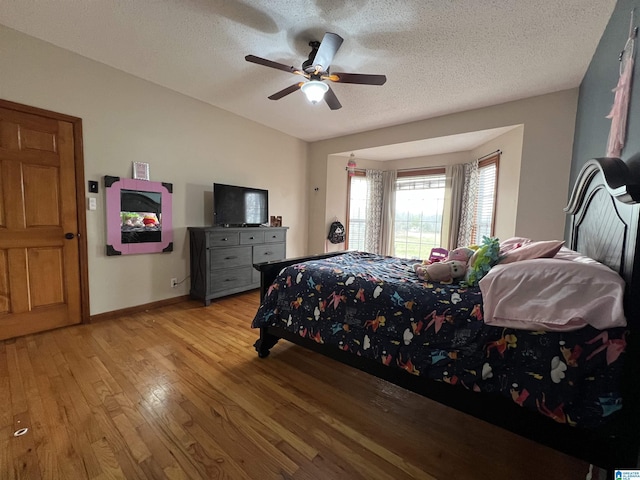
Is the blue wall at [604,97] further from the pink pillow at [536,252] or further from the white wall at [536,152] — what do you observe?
the pink pillow at [536,252]

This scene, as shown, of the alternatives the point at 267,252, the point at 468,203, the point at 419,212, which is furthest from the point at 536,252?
the point at 419,212

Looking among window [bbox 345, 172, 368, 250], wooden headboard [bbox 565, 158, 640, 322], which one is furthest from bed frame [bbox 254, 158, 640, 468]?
window [bbox 345, 172, 368, 250]

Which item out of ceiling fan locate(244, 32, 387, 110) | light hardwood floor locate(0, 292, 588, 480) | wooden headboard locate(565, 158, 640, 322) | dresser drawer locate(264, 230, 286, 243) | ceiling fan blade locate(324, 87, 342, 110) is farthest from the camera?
dresser drawer locate(264, 230, 286, 243)

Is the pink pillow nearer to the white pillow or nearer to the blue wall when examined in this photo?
the white pillow

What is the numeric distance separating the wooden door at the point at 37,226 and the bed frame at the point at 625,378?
2.89 meters

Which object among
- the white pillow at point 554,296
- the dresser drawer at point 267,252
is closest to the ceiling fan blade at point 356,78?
the white pillow at point 554,296

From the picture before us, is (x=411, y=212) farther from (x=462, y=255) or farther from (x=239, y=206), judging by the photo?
(x=462, y=255)

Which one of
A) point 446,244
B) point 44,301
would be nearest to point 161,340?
point 44,301

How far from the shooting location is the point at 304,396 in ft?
5.57

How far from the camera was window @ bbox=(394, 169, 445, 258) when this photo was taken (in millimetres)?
4789

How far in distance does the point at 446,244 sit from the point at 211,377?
417 centimetres

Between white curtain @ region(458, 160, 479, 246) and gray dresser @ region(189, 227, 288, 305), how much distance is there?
10.6 ft

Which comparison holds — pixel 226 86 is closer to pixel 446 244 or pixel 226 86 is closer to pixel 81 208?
pixel 81 208

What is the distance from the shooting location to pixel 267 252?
4047mm
